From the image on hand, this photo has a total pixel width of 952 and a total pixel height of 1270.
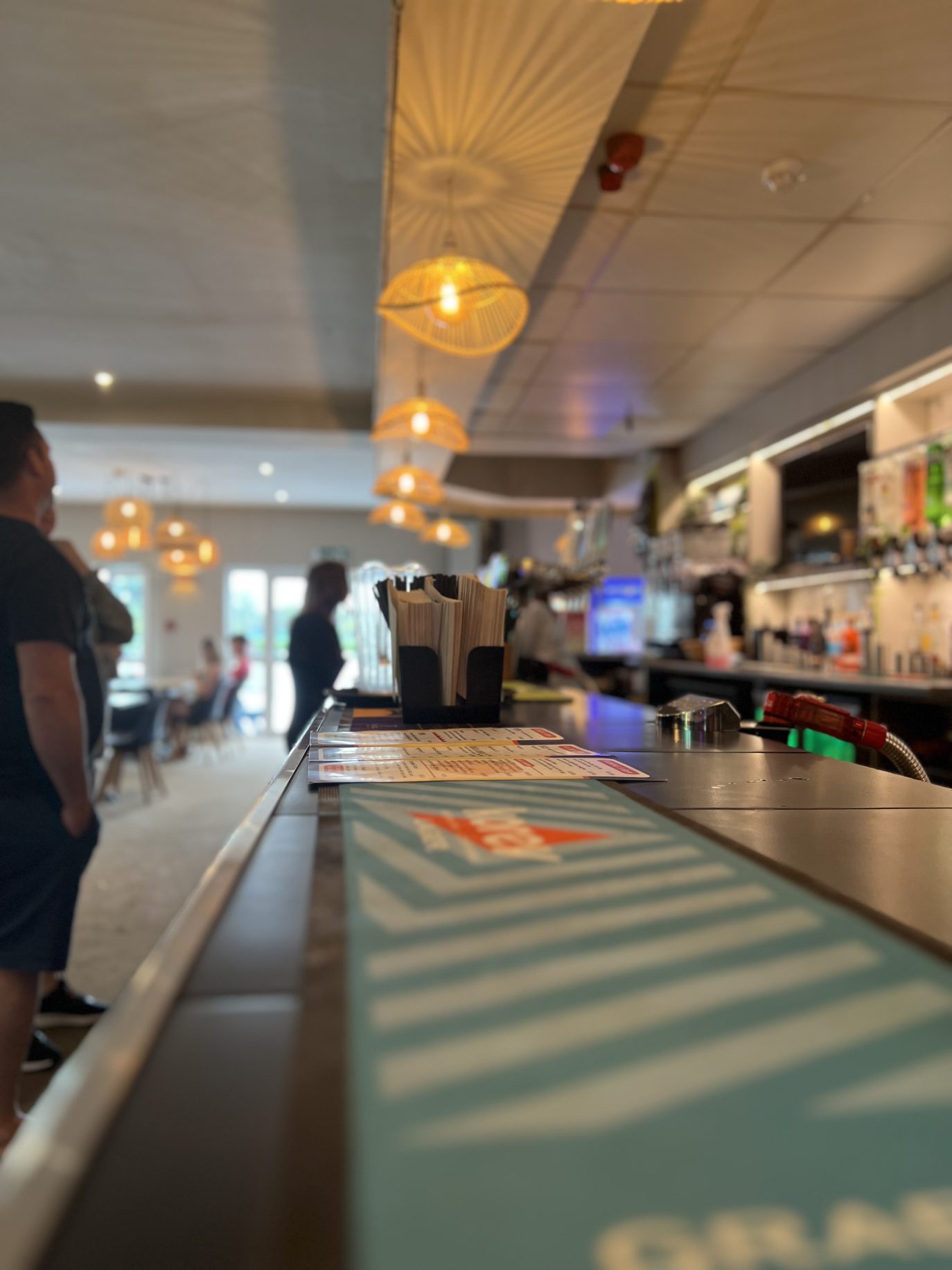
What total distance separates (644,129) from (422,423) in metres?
1.75

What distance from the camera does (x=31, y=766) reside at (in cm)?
199

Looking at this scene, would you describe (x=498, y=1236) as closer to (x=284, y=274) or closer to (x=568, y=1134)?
(x=568, y=1134)

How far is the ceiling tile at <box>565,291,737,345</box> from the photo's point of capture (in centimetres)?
486

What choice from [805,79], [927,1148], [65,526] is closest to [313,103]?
[805,79]

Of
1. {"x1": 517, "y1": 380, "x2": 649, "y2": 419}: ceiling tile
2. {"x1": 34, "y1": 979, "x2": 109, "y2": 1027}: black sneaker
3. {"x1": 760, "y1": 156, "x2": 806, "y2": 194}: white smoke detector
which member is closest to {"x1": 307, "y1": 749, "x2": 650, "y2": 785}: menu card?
{"x1": 34, "y1": 979, "x2": 109, "y2": 1027}: black sneaker

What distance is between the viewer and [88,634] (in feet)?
9.00

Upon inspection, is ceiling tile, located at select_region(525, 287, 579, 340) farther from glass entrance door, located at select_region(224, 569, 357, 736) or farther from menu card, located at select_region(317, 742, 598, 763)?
glass entrance door, located at select_region(224, 569, 357, 736)

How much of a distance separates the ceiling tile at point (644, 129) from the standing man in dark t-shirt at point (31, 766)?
2.29 meters

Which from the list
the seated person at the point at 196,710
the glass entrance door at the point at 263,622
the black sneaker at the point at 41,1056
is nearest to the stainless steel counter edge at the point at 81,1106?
the black sneaker at the point at 41,1056

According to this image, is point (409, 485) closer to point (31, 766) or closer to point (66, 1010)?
point (66, 1010)

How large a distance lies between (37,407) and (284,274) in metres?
3.54

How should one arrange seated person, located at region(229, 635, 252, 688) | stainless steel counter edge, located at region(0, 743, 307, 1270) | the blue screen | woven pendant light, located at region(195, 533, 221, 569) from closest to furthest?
1. stainless steel counter edge, located at region(0, 743, 307, 1270)
2. woven pendant light, located at region(195, 533, 221, 569)
3. seated person, located at region(229, 635, 252, 688)
4. the blue screen

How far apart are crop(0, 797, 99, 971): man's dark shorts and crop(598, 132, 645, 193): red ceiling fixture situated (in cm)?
286

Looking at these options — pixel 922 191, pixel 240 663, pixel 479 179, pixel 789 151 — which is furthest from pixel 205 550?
pixel 922 191
